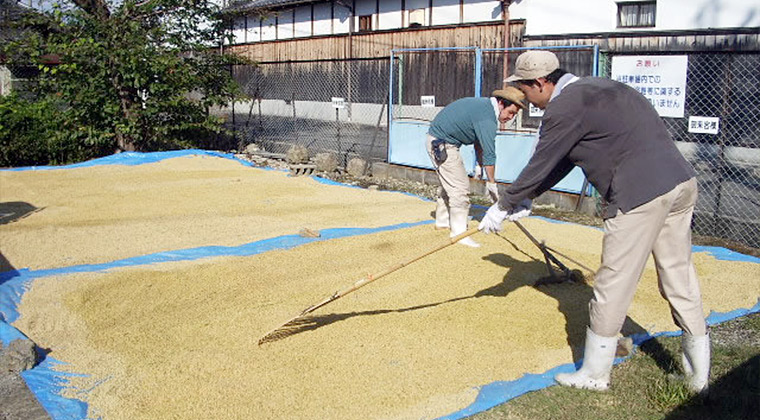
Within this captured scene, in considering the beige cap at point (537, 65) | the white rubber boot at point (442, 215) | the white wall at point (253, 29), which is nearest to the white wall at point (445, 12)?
the white wall at point (253, 29)

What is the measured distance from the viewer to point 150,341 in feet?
13.7

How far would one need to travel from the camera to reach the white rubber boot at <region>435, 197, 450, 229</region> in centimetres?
707

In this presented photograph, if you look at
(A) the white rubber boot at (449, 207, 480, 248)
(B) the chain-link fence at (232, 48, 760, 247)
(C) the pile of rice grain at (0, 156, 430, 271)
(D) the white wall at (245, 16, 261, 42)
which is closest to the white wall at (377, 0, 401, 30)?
(B) the chain-link fence at (232, 48, 760, 247)

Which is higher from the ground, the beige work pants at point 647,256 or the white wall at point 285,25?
the white wall at point 285,25

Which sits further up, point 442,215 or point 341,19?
point 341,19

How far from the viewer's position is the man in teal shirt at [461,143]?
242 inches

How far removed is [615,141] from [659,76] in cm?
505

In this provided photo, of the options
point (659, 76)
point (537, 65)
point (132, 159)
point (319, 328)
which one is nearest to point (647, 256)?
point (537, 65)

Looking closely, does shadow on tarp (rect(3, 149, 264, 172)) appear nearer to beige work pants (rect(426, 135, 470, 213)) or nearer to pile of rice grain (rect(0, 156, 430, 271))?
pile of rice grain (rect(0, 156, 430, 271))

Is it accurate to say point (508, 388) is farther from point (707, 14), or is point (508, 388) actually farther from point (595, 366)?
point (707, 14)

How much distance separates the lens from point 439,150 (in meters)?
6.52

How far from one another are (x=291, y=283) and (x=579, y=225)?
12.0 ft

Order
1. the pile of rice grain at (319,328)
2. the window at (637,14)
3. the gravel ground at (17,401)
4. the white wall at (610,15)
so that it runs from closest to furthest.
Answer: the gravel ground at (17,401) < the pile of rice grain at (319,328) < the white wall at (610,15) < the window at (637,14)

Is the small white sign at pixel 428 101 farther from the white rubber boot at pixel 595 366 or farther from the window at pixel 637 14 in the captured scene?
the window at pixel 637 14
